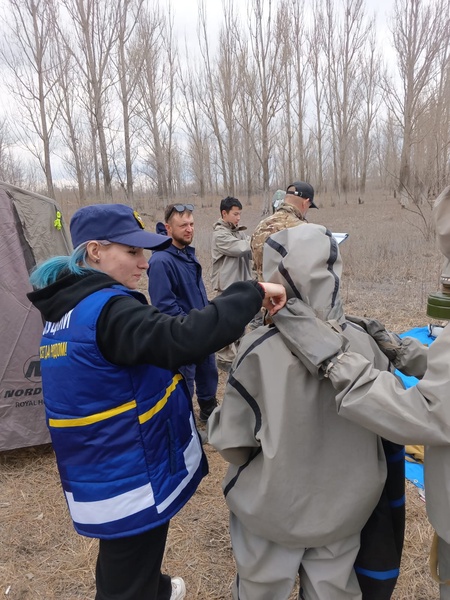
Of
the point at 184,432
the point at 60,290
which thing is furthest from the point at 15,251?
the point at 184,432

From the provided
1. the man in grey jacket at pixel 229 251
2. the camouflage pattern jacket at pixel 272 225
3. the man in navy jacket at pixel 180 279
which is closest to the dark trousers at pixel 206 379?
the man in navy jacket at pixel 180 279

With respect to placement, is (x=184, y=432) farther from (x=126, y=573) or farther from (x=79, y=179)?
(x=79, y=179)

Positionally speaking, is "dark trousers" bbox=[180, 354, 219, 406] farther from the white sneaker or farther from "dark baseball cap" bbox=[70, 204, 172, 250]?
"dark baseball cap" bbox=[70, 204, 172, 250]

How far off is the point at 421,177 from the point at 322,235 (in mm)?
9608

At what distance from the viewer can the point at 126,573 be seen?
1.43 meters

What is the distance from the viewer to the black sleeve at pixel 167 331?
1175 mm

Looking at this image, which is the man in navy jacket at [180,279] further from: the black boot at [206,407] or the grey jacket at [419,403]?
the grey jacket at [419,403]

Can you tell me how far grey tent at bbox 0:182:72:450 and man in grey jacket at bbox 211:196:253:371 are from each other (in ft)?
5.81

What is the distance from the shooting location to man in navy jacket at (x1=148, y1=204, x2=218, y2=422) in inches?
117

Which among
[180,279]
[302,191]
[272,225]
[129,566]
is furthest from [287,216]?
[129,566]

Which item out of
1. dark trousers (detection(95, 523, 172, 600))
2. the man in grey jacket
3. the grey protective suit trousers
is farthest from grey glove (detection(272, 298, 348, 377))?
the man in grey jacket

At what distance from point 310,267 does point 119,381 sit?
0.68 meters

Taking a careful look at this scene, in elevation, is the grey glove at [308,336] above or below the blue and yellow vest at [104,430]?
above

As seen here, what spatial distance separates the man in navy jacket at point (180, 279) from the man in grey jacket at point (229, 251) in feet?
3.71
